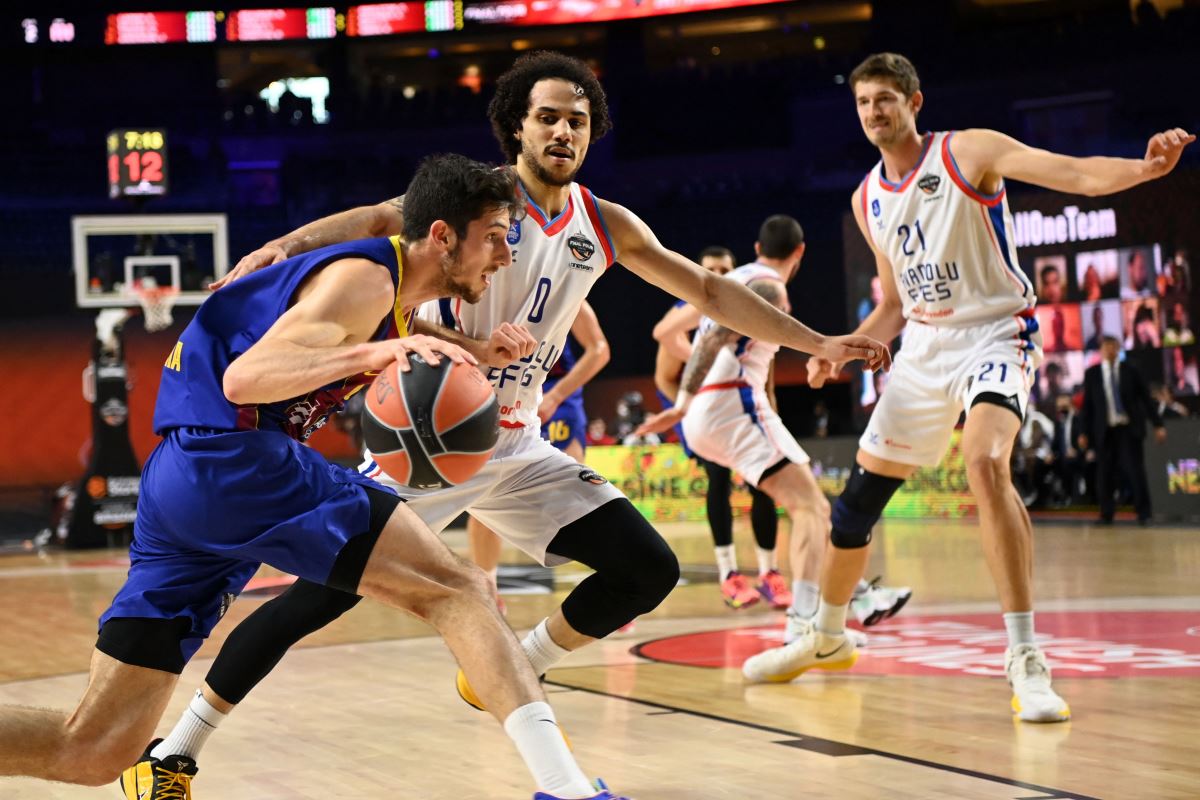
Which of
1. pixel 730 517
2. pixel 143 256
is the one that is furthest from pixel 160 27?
pixel 730 517

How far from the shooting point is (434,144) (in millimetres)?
28297

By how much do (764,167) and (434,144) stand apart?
6621mm

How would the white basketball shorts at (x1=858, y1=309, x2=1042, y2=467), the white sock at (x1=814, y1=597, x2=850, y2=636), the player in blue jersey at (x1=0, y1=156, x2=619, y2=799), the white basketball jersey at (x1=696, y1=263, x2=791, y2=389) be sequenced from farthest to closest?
the white basketball jersey at (x1=696, y1=263, x2=791, y2=389) → the white sock at (x1=814, y1=597, x2=850, y2=636) → the white basketball shorts at (x1=858, y1=309, x2=1042, y2=467) → the player in blue jersey at (x1=0, y1=156, x2=619, y2=799)

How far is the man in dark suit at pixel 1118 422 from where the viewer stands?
14867mm

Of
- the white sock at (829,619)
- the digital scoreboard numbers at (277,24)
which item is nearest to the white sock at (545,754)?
the white sock at (829,619)

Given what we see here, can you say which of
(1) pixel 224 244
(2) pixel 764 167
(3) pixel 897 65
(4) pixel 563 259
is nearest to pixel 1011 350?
(3) pixel 897 65

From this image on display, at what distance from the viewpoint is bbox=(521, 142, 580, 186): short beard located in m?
4.34

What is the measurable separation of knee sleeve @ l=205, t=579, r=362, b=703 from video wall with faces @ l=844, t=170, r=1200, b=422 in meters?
16.2

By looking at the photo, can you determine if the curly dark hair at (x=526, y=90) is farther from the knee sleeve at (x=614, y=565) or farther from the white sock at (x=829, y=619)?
the white sock at (x=829, y=619)

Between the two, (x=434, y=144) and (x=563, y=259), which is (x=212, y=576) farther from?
(x=434, y=144)

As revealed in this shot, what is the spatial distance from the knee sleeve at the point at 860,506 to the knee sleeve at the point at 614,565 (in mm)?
Answer: 1570

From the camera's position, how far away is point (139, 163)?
16.2 meters

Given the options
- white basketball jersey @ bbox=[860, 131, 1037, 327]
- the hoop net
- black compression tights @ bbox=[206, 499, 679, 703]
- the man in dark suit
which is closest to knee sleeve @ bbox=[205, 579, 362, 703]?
black compression tights @ bbox=[206, 499, 679, 703]

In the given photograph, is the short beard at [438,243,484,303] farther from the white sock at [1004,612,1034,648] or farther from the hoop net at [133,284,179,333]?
the hoop net at [133,284,179,333]
